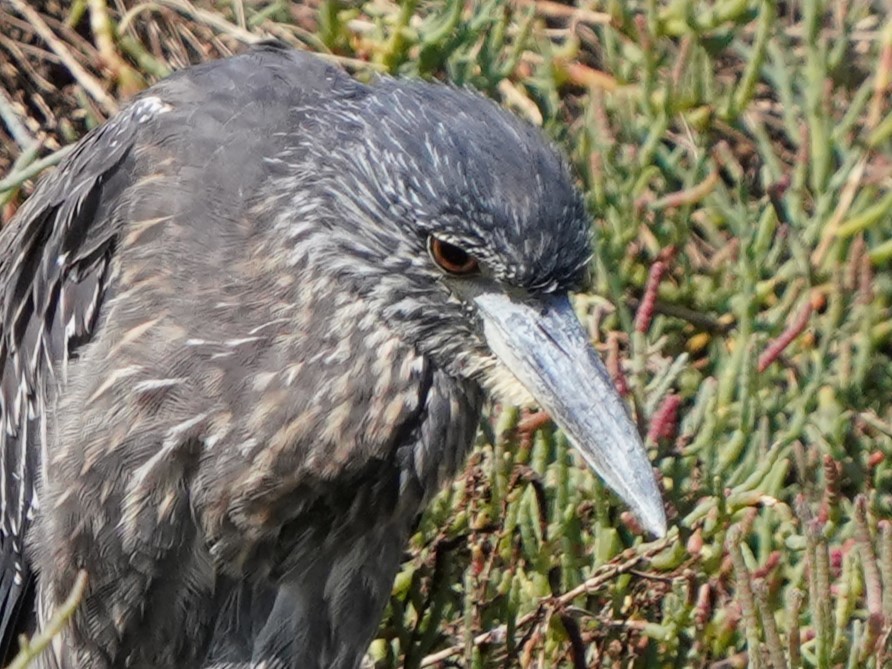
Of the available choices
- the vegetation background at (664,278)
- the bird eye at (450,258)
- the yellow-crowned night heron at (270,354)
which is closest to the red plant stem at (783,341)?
the vegetation background at (664,278)

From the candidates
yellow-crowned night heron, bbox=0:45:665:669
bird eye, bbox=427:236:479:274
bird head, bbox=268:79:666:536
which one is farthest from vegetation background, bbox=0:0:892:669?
bird eye, bbox=427:236:479:274

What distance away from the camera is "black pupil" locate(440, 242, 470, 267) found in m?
3.04

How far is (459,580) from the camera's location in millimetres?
3775

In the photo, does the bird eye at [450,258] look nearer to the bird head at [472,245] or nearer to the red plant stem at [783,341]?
the bird head at [472,245]

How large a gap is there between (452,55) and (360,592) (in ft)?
4.43

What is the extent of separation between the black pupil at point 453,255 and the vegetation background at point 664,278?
0.60 meters

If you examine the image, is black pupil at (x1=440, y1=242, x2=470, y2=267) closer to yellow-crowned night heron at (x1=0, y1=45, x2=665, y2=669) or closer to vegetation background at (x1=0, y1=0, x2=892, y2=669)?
yellow-crowned night heron at (x1=0, y1=45, x2=665, y2=669)

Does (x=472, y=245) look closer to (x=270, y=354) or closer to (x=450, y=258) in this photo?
(x=450, y=258)

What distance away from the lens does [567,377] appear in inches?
122

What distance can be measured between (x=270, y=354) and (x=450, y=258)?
0.39 metres

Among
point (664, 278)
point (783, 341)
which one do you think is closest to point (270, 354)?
point (783, 341)

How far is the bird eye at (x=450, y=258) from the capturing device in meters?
3.04

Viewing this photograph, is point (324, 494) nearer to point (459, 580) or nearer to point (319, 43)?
point (459, 580)

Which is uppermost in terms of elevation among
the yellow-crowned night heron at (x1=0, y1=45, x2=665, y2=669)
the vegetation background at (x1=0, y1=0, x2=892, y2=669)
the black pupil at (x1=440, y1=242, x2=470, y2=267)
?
the black pupil at (x1=440, y1=242, x2=470, y2=267)
